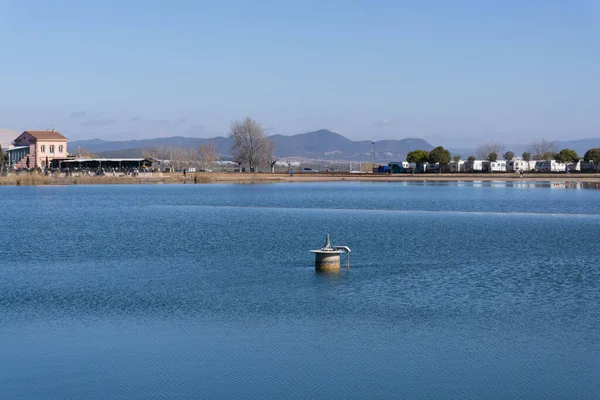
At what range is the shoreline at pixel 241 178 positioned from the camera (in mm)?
90938

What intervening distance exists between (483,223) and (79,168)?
83.5 meters

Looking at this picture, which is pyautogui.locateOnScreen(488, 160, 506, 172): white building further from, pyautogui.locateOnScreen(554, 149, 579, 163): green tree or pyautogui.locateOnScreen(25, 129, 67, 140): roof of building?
pyautogui.locateOnScreen(25, 129, 67, 140): roof of building

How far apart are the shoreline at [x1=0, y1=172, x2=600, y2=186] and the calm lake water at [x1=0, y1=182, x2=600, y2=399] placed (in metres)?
60.3

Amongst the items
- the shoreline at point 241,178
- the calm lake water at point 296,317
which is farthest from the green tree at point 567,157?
the calm lake water at point 296,317

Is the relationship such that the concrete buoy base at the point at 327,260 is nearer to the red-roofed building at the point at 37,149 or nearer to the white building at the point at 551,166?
the red-roofed building at the point at 37,149

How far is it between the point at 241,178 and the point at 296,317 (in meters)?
93.2

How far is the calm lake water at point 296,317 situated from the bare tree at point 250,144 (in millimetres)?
102145

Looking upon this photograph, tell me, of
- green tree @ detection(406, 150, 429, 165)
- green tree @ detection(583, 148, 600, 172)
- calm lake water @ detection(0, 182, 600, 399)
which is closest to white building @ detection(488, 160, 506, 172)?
green tree @ detection(406, 150, 429, 165)

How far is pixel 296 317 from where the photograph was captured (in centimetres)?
1686

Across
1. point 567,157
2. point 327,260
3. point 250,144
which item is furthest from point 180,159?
point 327,260

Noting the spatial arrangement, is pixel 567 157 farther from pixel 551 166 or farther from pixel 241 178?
pixel 241 178

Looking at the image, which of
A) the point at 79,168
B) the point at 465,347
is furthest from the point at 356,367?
the point at 79,168

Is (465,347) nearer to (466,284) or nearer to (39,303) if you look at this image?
(466,284)

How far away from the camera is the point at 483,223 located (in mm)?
41375
